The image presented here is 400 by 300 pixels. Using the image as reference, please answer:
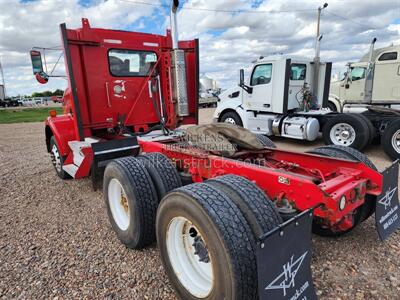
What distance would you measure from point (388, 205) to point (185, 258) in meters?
1.89

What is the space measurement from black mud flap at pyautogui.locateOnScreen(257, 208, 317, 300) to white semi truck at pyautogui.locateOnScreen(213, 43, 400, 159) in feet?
19.8

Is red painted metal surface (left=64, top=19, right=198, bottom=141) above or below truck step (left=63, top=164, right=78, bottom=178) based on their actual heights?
above

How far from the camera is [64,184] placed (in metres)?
5.29

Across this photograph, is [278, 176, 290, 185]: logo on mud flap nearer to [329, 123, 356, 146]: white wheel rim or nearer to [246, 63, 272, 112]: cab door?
[329, 123, 356, 146]: white wheel rim

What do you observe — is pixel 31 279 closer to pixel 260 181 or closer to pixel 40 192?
pixel 260 181

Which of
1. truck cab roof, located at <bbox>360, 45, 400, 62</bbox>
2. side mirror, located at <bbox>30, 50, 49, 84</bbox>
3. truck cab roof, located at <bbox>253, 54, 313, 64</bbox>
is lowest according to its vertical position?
side mirror, located at <bbox>30, 50, 49, 84</bbox>

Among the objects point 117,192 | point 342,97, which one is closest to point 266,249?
point 117,192

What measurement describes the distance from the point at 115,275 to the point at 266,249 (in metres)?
1.68

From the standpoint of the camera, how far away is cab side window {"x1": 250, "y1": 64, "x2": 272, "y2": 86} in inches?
335

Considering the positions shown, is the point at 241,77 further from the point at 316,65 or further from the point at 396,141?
the point at 396,141

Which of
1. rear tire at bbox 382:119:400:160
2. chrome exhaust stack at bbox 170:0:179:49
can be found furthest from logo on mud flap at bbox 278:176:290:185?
rear tire at bbox 382:119:400:160

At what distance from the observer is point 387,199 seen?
8.44 ft

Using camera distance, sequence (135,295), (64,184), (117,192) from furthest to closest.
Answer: (64,184)
(117,192)
(135,295)

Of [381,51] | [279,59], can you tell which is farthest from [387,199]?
[381,51]
